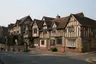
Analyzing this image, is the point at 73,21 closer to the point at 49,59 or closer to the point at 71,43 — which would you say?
the point at 71,43

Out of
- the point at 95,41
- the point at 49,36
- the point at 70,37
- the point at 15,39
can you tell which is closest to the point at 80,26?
the point at 70,37

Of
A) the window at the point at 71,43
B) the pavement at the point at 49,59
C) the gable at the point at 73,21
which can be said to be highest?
the gable at the point at 73,21

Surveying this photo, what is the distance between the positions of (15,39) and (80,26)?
108 feet

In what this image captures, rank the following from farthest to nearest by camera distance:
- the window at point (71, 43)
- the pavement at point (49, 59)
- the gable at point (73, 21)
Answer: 1. the window at point (71, 43)
2. the gable at point (73, 21)
3. the pavement at point (49, 59)

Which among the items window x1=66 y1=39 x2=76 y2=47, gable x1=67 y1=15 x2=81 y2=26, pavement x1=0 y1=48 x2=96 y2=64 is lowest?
pavement x1=0 y1=48 x2=96 y2=64

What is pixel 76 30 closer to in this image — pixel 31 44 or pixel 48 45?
pixel 48 45

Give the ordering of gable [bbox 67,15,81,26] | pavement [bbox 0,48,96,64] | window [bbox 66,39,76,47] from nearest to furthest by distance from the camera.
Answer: pavement [bbox 0,48,96,64]
gable [bbox 67,15,81,26]
window [bbox 66,39,76,47]

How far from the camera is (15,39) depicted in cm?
6394

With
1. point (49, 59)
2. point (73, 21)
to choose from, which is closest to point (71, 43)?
point (73, 21)

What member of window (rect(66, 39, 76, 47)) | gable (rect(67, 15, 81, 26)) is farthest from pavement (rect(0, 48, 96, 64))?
gable (rect(67, 15, 81, 26))

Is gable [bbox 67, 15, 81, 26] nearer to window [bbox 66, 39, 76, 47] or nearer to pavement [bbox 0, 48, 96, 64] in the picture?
window [bbox 66, 39, 76, 47]

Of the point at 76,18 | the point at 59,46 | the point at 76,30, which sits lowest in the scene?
the point at 59,46

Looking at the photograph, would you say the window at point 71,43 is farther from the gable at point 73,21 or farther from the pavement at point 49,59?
the pavement at point 49,59

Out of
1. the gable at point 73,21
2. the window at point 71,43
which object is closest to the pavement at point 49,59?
the window at point 71,43
